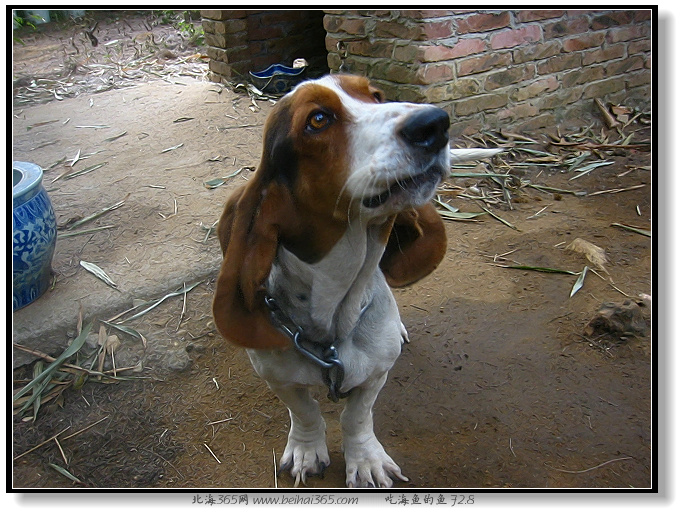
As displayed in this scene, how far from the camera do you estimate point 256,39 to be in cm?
761

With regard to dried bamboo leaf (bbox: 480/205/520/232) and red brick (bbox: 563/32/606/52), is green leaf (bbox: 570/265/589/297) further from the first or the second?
red brick (bbox: 563/32/606/52)

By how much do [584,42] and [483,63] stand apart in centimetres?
132

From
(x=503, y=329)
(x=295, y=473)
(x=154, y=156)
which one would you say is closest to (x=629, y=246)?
(x=503, y=329)

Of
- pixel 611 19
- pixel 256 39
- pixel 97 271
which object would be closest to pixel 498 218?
pixel 611 19

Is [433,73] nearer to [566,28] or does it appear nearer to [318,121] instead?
[566,28]

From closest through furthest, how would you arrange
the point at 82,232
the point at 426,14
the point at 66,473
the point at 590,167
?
the point at 66,473 → the point at 82,232 → the point at 426,14 → the point at 590,167

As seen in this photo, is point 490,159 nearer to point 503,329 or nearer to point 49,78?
point 503,329

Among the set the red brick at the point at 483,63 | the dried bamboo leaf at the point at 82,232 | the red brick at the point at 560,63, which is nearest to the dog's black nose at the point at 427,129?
the dried bamboo leaf at the point at 82,232

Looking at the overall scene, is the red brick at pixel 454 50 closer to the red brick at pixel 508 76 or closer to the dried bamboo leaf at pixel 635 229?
the red brick at pixel 508 76

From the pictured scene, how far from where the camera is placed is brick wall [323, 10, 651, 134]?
5.28 metres

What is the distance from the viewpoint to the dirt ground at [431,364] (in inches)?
Answer: 112

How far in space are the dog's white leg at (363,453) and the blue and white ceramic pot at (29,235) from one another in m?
2.33

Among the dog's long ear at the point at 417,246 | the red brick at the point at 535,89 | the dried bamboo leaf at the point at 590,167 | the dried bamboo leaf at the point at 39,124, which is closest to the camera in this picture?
the dog's long ear at the point at 417,246

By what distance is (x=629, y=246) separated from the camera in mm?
4297
